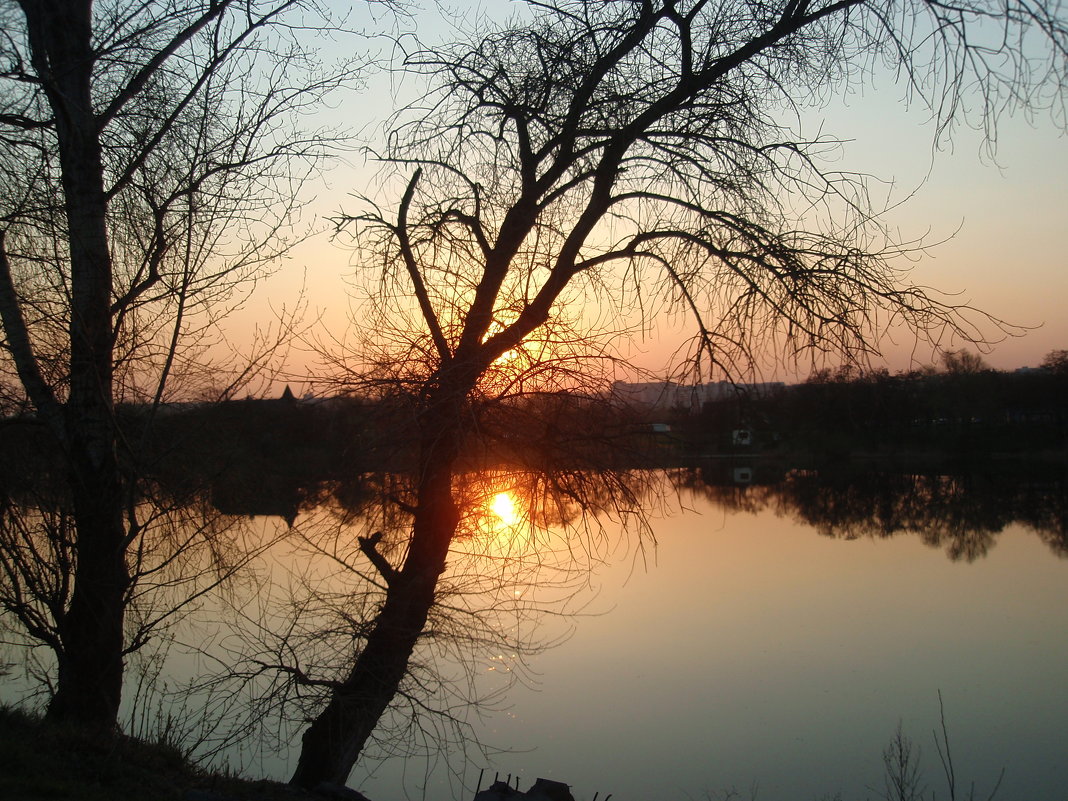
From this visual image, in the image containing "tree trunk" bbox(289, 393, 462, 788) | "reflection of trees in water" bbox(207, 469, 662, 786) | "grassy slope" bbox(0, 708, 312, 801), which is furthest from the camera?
"tree trunk" bbox(289, 393, 462, 788)

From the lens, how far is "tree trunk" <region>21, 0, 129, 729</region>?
504 cm

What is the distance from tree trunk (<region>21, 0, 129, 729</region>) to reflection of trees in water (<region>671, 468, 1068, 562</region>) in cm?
1393

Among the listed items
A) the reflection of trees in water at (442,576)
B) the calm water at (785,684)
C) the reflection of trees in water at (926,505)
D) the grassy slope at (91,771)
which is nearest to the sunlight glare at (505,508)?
the reflection of trees in water at (442,576)

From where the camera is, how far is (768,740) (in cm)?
912

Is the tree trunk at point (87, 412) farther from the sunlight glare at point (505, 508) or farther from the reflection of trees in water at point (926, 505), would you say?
the reflection of trees in water at point (926, 505)

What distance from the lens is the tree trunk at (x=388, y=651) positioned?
531 cm

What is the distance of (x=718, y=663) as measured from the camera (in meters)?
11.4

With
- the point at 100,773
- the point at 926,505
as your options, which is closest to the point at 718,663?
the point at 100,773

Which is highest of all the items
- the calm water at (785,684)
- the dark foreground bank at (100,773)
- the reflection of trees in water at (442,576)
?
the reflection of trees in water at (442,576)

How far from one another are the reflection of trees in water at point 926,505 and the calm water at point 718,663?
2853 millimetres

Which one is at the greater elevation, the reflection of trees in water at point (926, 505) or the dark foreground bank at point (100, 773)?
the dark foreground bank at point (100, 773)

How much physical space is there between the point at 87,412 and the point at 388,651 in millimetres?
2323

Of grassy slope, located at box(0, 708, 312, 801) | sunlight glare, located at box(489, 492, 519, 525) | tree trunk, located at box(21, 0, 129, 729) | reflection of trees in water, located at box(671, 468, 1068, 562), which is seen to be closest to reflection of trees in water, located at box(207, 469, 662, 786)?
sunlight glare, located at box(489, 492, 519, 525)

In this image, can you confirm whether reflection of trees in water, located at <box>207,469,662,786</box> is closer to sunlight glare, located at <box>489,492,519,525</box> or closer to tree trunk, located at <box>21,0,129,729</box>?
sunlight glare, located at <box>489,492,519,525</box>
